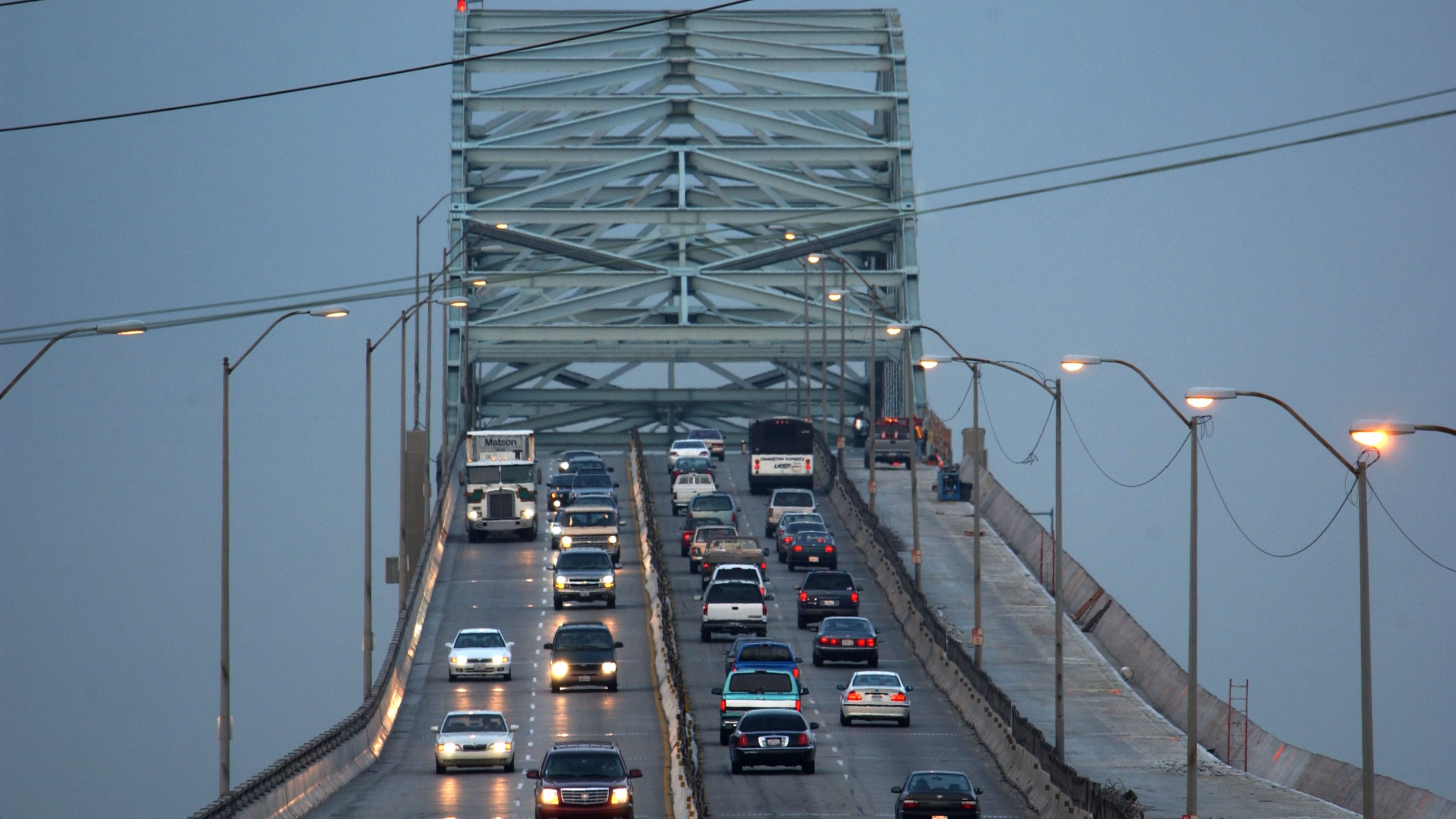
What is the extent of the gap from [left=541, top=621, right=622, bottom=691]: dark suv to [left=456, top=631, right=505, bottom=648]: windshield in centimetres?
342

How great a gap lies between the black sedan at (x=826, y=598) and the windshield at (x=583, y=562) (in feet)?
21.0

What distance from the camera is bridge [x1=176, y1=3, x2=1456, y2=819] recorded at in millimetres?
43812

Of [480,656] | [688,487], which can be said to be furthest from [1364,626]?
[688,487]

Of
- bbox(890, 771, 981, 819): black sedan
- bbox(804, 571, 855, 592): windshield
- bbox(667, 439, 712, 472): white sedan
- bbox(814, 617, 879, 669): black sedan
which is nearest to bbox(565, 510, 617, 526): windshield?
bbox(804, 571, 855, 592): windshield

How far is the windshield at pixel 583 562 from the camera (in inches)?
2601

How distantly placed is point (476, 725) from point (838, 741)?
8.74 m

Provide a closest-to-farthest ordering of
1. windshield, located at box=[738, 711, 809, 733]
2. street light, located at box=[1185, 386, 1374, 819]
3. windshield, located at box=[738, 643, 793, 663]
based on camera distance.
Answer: street light, located at box=[1185, 386, 1374, 819]
windshield, located at box=[738, 711, 809, 733]
windshield, located at box=[738, 643, 793, 663]

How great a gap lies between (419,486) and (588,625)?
2517cm

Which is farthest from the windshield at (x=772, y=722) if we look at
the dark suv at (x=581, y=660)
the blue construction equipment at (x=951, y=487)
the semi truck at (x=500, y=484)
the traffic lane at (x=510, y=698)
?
the blue construction equipment at (x=951, y=487)

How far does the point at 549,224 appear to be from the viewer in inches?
5492

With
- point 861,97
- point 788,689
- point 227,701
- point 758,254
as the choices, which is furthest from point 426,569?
point 861,97

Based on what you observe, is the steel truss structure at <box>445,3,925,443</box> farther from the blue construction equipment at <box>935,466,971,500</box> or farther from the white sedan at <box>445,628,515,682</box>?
the white sedan at <box>445,628,515,682</box>

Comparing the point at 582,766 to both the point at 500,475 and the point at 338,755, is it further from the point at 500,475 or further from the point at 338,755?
the point at 500,475

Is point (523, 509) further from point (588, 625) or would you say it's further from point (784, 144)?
point (784, 144)
